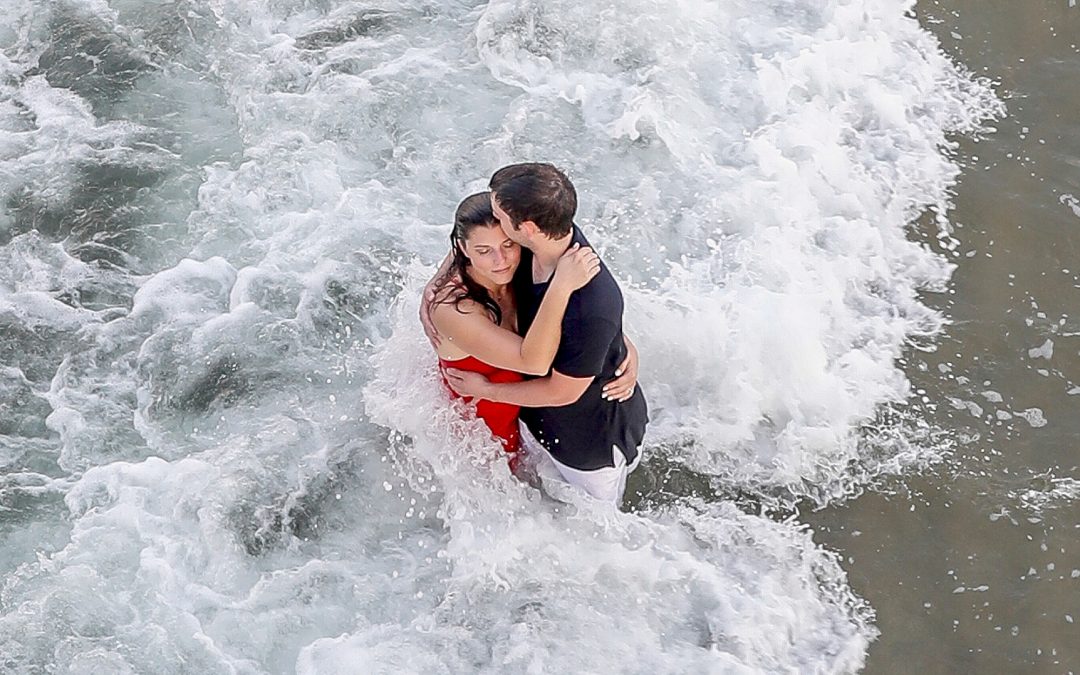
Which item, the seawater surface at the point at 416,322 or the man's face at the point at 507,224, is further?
the seawater surface at the point at 416,322

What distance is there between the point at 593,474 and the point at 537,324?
3.47ft

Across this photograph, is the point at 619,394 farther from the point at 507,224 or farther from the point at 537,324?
the point at 507,224

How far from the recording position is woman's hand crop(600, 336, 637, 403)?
13.5 ft

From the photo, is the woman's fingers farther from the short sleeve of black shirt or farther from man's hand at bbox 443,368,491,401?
man's hand at bbox 443,368,491,401

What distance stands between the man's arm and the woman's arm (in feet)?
0.35

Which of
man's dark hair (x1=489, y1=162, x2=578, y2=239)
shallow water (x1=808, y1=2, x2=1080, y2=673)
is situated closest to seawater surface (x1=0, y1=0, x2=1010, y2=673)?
shallow water (x1=808, y1=2, x2=1080, y2=673)

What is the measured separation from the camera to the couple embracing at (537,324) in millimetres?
3670

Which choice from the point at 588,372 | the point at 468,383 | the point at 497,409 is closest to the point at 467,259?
the point at 468,383

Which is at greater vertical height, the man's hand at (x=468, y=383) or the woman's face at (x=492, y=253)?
the woman's face at (x=492, y=253)

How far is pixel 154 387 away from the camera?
564 cm

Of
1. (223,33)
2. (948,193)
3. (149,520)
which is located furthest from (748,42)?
(149,520)

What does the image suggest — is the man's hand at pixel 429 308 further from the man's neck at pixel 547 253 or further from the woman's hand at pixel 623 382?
the woman's hand at pixel 623 382

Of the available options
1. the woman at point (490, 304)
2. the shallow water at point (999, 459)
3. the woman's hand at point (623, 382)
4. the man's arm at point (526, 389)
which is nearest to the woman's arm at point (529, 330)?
the woman at point (490, 304)

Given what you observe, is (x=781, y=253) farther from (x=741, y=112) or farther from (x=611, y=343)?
(x=611, y=343)
